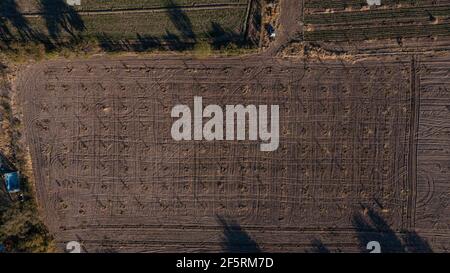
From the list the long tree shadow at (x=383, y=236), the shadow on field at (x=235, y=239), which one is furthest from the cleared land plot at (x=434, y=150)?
the shadow on field at (x=235, y=239)

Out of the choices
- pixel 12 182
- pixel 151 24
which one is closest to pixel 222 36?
Result: pixel 151 24

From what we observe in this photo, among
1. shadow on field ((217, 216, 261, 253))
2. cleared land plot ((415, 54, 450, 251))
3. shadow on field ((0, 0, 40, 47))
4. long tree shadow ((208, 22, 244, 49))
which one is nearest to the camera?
shadow on field ((0, 0, 40, 47))

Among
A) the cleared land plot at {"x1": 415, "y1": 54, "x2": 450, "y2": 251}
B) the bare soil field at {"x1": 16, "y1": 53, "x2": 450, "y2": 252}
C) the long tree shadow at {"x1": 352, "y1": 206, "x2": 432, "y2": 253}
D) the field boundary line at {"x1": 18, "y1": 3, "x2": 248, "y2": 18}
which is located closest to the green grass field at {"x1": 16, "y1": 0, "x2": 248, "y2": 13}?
the field boundary line at {"x1": 18, "y1": 3, "x2": 248, "y2": 18}

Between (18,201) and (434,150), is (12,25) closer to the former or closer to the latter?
(18,201)

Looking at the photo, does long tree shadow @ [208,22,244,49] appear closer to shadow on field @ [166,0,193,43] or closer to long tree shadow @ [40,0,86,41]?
shadow on field @ [166,0,193,43]

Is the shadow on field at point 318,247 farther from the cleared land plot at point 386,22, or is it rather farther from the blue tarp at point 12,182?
the blue tarp at point 12,182

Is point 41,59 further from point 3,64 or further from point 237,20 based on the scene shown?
point 237,20
